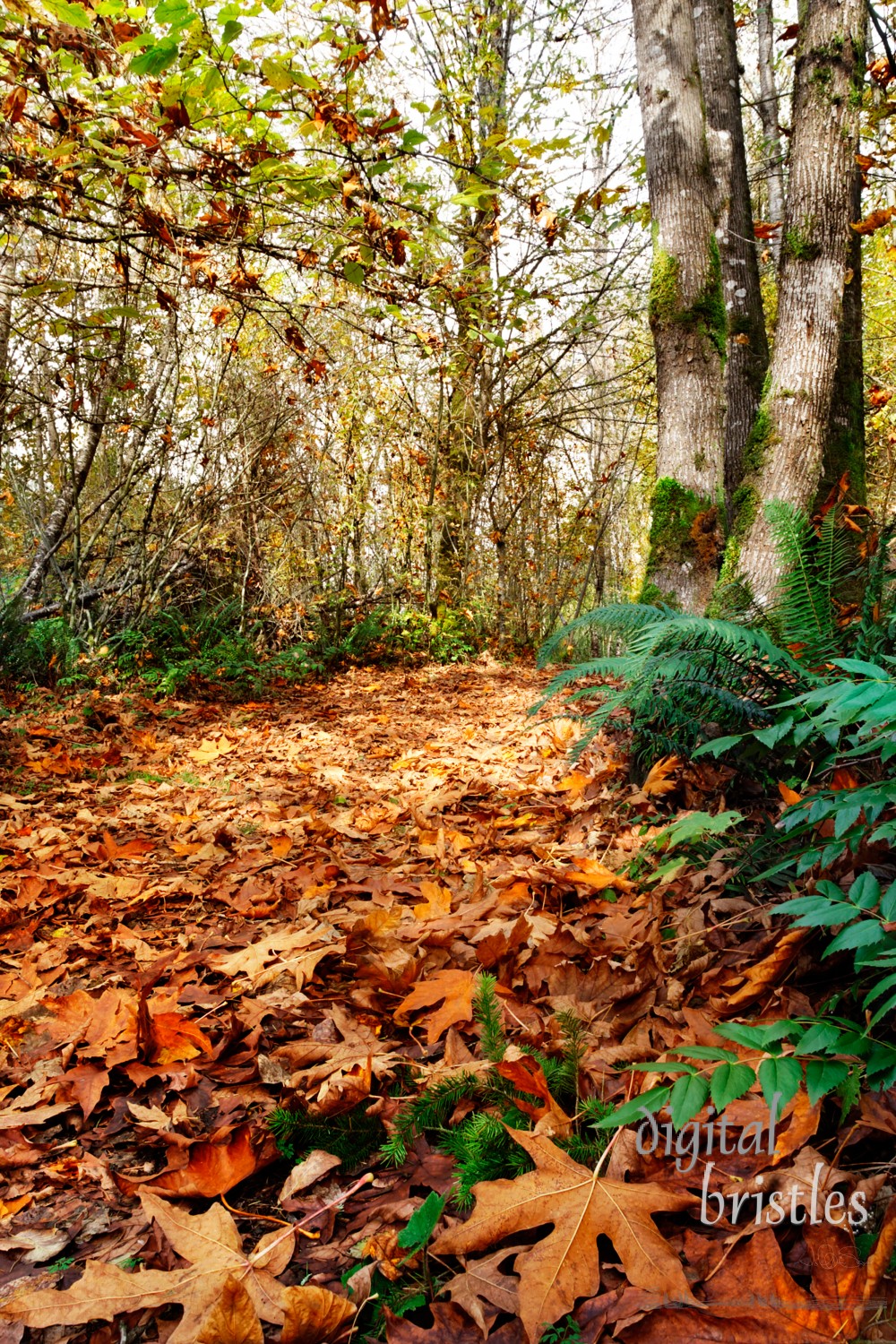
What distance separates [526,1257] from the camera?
1.03 m

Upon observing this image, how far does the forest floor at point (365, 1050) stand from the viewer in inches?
40.2

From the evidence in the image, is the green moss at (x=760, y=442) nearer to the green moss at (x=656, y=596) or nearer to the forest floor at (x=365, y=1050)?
the green moss at (x=656, y=596)

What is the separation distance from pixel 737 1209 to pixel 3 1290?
1122 millimetres

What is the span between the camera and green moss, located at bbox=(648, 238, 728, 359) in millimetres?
3623

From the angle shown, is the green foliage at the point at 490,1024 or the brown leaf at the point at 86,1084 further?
the brown leaf at the point at 86,1084

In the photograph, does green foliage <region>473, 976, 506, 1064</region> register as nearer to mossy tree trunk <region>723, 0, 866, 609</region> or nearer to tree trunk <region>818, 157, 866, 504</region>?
mossy tree trunk <region>723, 0, 866, 609</region>

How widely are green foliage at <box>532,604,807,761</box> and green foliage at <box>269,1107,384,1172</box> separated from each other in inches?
43.7

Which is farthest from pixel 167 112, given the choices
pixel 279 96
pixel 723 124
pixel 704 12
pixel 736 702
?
pixel 704 12

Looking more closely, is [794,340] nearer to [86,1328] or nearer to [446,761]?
[446,761]

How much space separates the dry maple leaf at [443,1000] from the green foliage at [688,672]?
2.40 ft

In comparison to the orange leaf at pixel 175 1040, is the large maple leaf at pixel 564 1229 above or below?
above

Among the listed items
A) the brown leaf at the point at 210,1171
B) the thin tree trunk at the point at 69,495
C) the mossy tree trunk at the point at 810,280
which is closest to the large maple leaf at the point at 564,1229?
the brown leaf at the point at 210,1171

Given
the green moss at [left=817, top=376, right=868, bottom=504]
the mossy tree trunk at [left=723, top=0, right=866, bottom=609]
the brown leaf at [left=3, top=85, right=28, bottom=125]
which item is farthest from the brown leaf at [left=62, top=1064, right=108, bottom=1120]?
the green moss at [left=817, top=376, right=868, bottom=504]

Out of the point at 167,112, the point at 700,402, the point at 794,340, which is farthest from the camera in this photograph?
the point at 700,402
